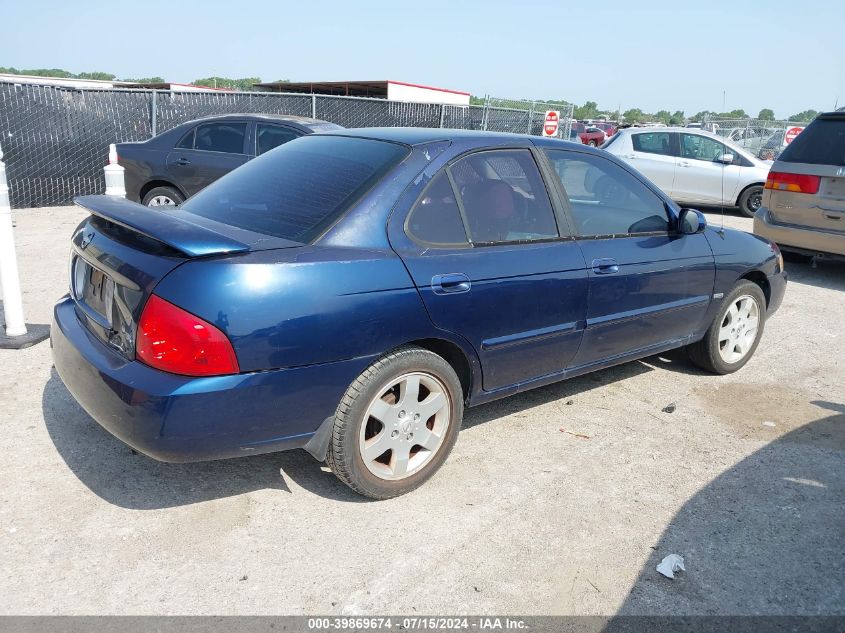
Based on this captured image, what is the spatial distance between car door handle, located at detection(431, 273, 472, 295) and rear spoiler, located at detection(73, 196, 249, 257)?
2.82 feet

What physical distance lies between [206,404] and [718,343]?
3715mm

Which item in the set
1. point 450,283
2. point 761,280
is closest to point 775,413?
point 761,280

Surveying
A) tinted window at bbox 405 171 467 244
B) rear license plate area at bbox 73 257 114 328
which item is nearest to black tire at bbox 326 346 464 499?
tinted window at bbox 405 171 467 244

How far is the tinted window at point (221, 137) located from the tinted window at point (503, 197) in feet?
20.0

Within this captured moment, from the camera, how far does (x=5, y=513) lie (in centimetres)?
310

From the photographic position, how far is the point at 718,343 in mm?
5070

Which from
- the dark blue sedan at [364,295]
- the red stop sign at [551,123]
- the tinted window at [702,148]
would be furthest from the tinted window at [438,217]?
the red stop sign at [551,123]

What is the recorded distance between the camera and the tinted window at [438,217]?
3322 millimetres

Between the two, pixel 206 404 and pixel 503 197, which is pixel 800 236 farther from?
pixel 206 404

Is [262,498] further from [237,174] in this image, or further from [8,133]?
[8,133]

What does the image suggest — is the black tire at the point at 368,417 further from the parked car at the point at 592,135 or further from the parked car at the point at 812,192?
the parked car at the point at 592,135

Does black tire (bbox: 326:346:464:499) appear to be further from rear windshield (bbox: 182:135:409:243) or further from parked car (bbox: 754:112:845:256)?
parked car (bbox: 754:112:845:256)

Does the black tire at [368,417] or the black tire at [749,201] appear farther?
the black tire at [749,201]

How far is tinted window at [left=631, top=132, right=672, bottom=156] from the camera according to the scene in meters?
13.6
